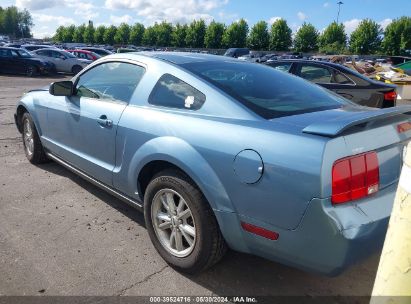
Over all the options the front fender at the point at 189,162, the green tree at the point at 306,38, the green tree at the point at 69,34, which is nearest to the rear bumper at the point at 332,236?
the front fender at the point at 189,162

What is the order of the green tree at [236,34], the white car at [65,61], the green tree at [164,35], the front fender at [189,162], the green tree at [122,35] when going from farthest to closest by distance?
the green tree at [122,35] → the green tree at [164,35] → the green tree at [236,34] → the white car at [65,61] → the front fender at [189,162]

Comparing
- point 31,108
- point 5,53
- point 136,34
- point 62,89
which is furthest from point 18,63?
point 136,34

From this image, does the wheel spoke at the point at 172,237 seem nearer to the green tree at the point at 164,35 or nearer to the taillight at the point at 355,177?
the taillight at the point at 355,177

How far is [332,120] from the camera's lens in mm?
2428

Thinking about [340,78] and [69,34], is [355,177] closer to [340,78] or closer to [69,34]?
[340,78]

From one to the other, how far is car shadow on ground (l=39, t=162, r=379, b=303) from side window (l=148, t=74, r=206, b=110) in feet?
4.04

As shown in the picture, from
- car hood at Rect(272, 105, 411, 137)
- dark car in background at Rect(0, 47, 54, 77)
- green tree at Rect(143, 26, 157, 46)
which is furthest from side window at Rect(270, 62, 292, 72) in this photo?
green tree at Rect(143, 26, 157, 46)

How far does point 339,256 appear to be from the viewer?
214cm

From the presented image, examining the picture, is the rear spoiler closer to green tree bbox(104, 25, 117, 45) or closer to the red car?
the red car

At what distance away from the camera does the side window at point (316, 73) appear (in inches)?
341

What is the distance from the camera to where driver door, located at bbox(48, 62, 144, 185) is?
3439 millimetres

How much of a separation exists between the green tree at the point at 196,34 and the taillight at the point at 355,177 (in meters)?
87.7

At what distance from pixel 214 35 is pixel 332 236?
87971 millimetres

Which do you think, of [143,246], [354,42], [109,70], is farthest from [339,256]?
[354,42]
